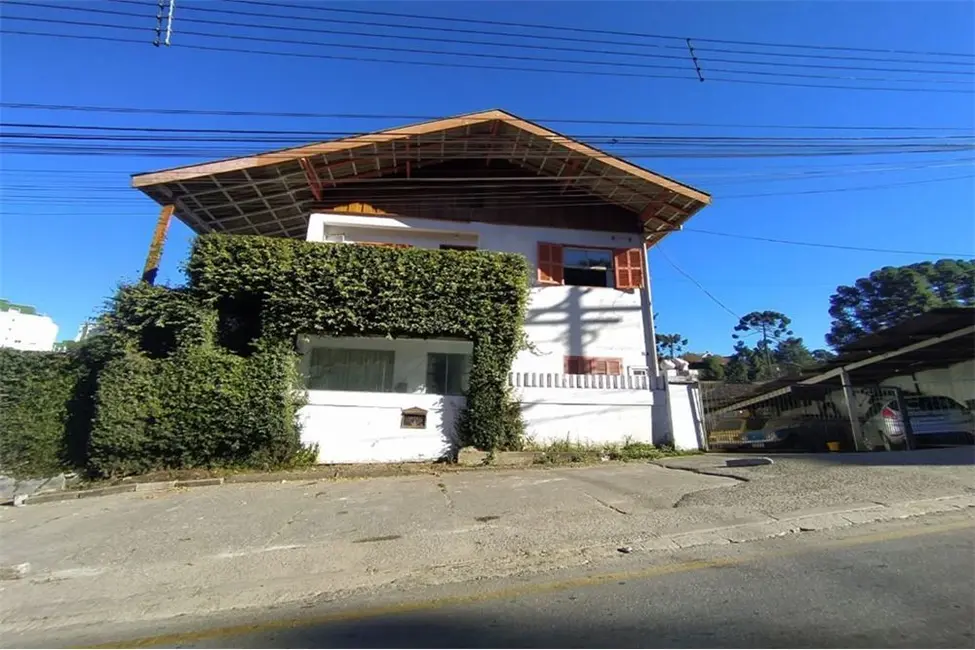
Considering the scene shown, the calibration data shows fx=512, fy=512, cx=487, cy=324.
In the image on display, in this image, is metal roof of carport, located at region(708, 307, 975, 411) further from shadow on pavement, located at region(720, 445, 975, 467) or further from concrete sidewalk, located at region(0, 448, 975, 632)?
concrete sidewalk, located at region(0, 448, 975, 632)

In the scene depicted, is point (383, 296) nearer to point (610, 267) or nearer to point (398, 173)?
point (398, 173)

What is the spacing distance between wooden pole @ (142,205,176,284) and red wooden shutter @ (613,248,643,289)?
12510 millimetres

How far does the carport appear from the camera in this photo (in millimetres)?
11078

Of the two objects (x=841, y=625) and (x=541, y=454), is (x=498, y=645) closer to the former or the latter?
(x=841, y=625)

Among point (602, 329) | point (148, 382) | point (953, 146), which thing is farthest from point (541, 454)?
point (953, 146)

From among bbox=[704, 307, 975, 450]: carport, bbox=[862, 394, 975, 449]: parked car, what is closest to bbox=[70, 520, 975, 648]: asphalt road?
bbox=[704, 307, 975, 450]: carport

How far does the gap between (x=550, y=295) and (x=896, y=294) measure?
4854 cm

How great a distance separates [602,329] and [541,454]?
5439mm

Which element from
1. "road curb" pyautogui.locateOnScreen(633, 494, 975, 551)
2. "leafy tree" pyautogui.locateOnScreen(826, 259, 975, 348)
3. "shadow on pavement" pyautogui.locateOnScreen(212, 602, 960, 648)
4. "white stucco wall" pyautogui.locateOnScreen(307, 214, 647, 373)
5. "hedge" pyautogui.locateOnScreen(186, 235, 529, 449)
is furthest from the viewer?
"leafy tree" pyautogui.locateOnScreen(826, 259, 975, 348)

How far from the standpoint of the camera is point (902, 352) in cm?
1255

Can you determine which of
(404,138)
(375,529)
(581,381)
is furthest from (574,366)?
(375,529)

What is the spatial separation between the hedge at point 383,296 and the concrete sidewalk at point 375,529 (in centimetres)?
326

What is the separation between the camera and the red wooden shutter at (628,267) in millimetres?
16062

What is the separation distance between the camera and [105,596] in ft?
14.2
